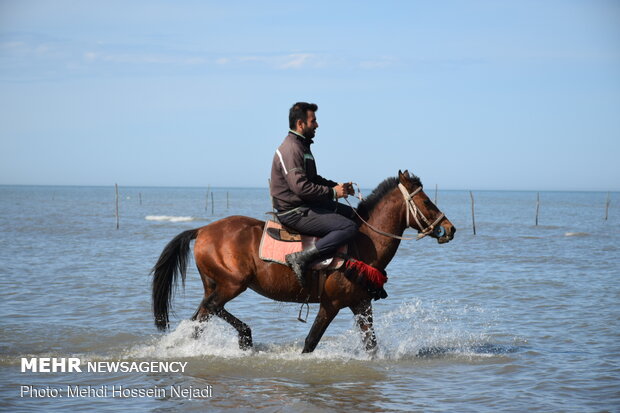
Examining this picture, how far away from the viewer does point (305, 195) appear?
728cm

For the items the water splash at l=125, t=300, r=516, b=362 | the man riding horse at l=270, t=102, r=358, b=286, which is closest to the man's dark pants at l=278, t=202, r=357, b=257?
the man riding horse at l=270, t=102, r=358, b=286

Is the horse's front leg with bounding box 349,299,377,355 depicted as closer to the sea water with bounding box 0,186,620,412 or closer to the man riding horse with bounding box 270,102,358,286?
the sea water with bounding box 0,186,620,412

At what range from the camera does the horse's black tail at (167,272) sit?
8.32 meters

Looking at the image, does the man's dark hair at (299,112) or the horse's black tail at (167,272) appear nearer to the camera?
the man's dark hair at (299,112)

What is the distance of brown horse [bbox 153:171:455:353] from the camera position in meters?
7.71

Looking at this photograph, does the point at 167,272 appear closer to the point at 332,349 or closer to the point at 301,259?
the point at 301,259

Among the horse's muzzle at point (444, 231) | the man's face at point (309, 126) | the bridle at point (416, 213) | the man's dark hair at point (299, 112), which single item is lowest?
the horse's muzzle at point (444, 231)

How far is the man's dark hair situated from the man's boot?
142cm

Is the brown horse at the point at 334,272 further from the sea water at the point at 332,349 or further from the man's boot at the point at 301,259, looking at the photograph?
the sea water at the point at 332,349

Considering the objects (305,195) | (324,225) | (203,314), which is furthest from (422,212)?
(203,314)

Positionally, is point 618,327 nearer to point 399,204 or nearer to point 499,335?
point 499,335

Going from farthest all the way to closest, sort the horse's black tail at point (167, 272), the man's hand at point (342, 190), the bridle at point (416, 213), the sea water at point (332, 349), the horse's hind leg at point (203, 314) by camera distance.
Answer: the horse's black tail at point (167, 272), the horse's hind leg at point (203, 314), the bridle at point (416, 213), the man's hand at point (342, 190), the sea water at point (332, 349)

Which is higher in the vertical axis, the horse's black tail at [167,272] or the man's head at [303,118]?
the man's head at [303,118]

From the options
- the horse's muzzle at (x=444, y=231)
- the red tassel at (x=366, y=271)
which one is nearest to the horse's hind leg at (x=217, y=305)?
the red tassel at (x=366, y=271)
